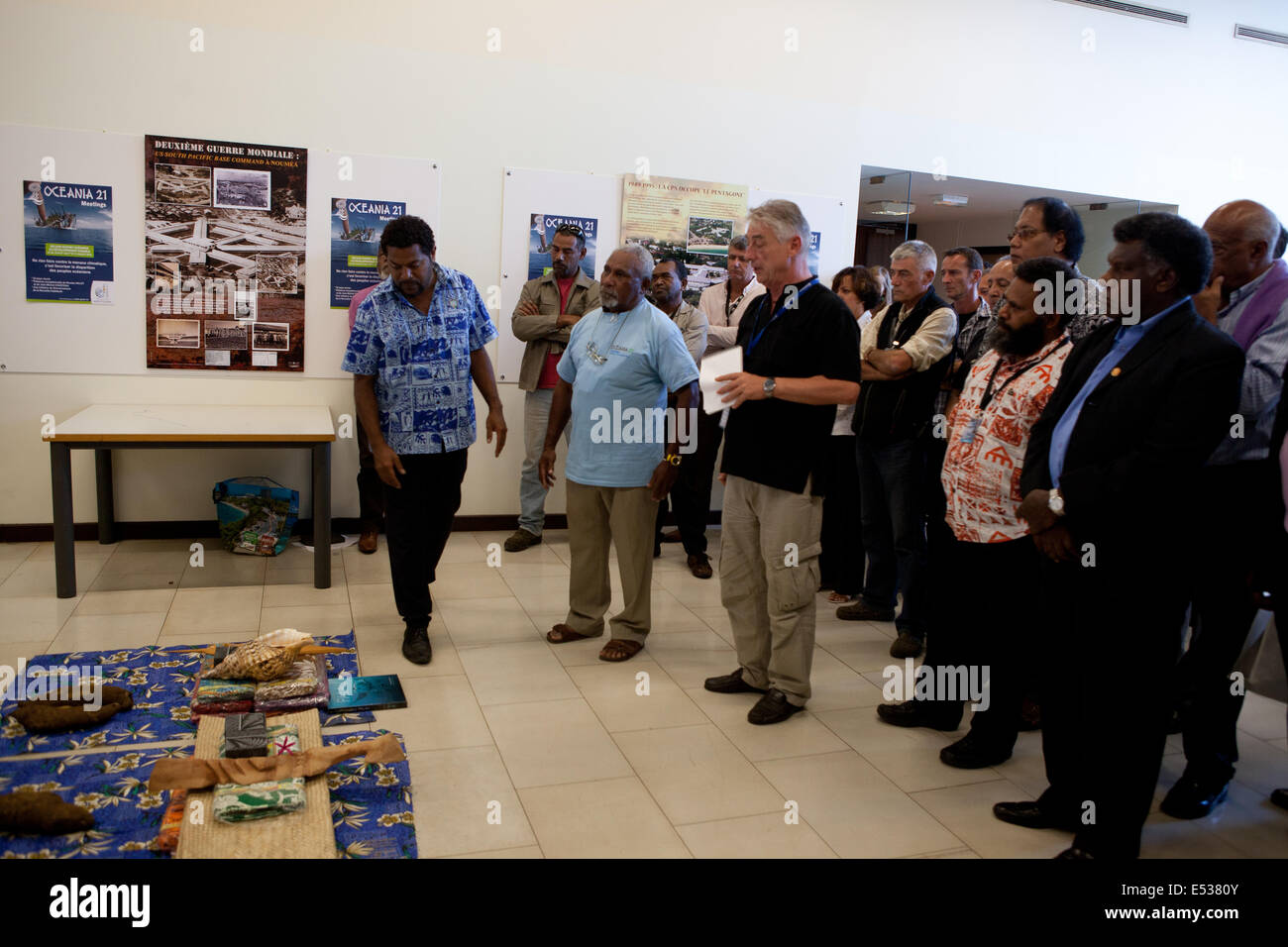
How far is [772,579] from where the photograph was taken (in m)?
3.29

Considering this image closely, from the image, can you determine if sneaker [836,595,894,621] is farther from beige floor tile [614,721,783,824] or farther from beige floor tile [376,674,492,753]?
beige floor tile [376,674,492,753]

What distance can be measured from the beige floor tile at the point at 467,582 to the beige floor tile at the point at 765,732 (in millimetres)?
1484

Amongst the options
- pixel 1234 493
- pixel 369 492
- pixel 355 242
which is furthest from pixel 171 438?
pixel 1234 493

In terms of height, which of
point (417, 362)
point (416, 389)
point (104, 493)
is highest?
point (417, 362)

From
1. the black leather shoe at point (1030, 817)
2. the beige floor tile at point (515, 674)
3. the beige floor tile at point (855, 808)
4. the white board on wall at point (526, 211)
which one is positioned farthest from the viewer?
the white board on wall at point (526, 211)

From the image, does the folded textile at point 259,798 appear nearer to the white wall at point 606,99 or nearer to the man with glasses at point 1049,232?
the man with glasses at point 1049,232

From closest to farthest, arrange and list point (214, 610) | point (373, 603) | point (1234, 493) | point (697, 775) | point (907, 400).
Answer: point (1234, 493) → point (697, 775) → point (907, 400) → point (214, 610) → point (373, 603)

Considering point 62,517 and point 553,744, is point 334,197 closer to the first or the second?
point 62,517

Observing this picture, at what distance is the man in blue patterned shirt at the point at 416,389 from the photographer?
11.7ft

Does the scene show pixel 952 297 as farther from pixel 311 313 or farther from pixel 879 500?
pixel 311 313

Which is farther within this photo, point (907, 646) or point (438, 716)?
point (907, 646)

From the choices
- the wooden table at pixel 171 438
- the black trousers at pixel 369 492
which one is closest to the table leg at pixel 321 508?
the wooden table at pixel 171 438

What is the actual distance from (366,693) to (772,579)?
1459mm

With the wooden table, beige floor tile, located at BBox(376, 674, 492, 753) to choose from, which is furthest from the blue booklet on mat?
the wooden table
